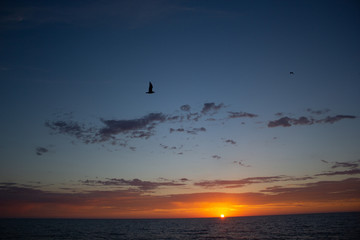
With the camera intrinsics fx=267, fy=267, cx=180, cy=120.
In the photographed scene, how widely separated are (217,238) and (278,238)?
38.0 feet

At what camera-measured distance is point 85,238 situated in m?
56.3

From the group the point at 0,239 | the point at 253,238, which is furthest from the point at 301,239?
the point at 0,239

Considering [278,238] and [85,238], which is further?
[85,238]

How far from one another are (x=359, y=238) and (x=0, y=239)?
67248mm

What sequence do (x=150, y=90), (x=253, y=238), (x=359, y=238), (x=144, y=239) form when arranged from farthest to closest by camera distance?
(x=144, y=239)
(x=253, y=238)
(x=359, y=238)
(x=150, y=90)

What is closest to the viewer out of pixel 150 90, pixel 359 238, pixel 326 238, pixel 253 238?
pixel 150 90

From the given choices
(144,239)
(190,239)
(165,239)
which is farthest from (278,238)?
(144,239)

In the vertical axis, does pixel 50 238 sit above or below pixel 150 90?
below

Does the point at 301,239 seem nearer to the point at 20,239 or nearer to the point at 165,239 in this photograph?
the point at 165,239

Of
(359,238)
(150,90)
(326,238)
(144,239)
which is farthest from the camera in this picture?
(144,239)

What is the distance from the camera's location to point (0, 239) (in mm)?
54344

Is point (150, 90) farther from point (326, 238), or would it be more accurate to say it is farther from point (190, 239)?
point (326, 238)

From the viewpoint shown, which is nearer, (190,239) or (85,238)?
(190,239)

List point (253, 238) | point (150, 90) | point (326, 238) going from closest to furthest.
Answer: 1. point (150, 90)
2. point (326, 238)
3. point (253, 238)
